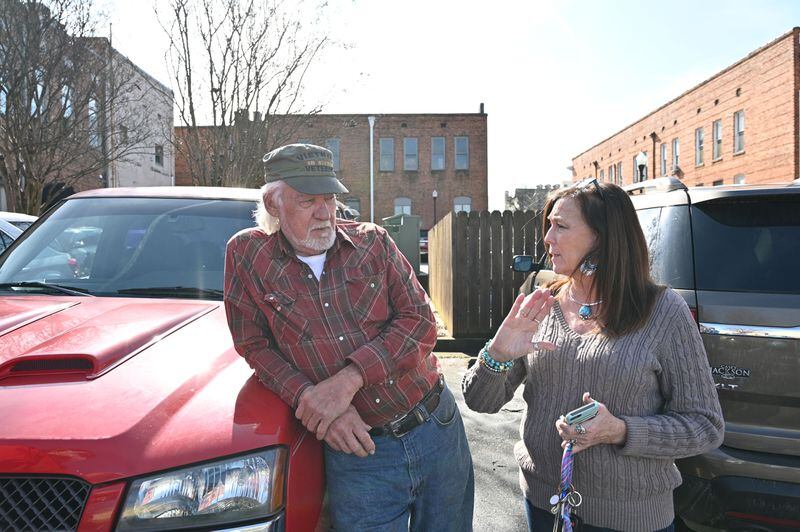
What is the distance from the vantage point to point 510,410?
5.66 meters

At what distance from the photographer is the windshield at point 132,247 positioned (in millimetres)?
2783

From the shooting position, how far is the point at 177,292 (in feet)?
8.87

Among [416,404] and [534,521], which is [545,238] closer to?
[416,404]

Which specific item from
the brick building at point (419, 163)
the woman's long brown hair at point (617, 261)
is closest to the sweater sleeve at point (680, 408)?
the woman's long brown hair at point (617, 261)

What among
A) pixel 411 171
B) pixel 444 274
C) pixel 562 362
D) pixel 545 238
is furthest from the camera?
pixel 411 171

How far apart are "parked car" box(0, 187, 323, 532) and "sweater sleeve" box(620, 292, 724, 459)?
1.02 metres

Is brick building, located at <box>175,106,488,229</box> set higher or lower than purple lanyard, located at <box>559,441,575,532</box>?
higher

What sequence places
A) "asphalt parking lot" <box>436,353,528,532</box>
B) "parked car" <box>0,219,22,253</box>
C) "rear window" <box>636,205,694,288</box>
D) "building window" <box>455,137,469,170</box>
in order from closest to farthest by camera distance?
"rear window" <box>636,205,694,288</box> → "asphalt parking lot" <box>436,353,528,532</box> → "parked car" <box>0,219,22,253</box> → "building window" <box>455,137,469,170</box>

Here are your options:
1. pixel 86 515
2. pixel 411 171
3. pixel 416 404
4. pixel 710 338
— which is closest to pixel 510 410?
pixel 710 338

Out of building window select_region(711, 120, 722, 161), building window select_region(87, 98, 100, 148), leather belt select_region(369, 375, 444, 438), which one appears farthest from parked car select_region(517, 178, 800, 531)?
building window select_region(711, 120, 722, 161)

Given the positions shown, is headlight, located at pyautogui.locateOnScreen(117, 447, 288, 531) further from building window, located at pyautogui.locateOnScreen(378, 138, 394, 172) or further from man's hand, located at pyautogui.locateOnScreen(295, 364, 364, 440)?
building window, located at pyautogui.locateOnScreen(378, 138, 394, 172)

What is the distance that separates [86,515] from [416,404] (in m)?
1.01

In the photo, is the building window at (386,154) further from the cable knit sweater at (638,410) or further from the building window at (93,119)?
the cable knit sweater at (638,410)

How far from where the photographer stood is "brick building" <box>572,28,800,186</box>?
20891 millimetres
